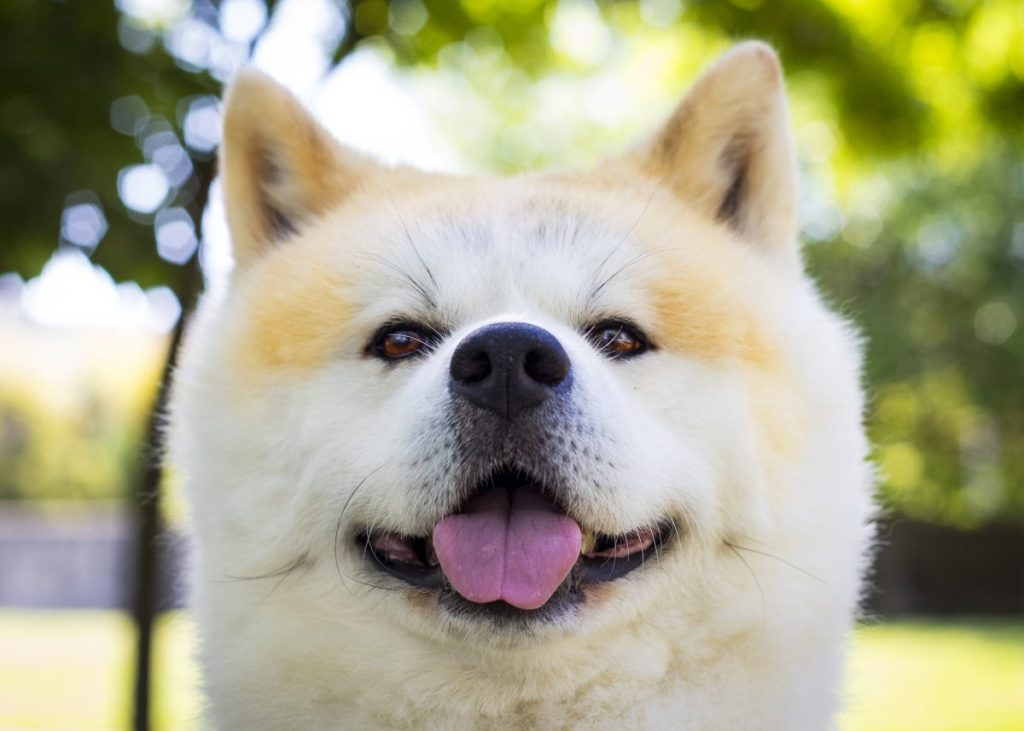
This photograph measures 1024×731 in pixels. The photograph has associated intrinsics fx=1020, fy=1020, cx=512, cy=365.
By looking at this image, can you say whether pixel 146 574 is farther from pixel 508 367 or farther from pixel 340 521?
pixel 508 367

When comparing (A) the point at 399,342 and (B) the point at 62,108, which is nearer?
(A) the point at 399,342

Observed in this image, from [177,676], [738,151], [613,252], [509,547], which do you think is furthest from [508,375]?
[177,676]

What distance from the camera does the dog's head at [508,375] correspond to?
2.23m

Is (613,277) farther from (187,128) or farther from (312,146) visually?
(187,128)

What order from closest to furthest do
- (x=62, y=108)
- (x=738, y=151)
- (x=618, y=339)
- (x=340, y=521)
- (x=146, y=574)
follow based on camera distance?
1. (x=340, y=521)
2. (x=618, y=339)
3. (x=738, y=151)
4. (x=62, y=108)
5. (x=146, y=574)

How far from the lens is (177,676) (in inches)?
282

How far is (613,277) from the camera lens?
102 inches

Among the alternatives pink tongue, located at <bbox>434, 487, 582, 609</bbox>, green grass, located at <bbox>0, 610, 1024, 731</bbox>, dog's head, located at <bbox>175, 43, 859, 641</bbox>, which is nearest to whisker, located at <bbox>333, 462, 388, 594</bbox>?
dog's head, located at <bbox>175, 43, 859, 641</bbox>

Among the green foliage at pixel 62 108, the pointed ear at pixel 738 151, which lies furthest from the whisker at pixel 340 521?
the green foliage at pixel 62 108

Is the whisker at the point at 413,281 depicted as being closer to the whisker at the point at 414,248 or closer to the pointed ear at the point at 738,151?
the whisker at the point at 414,248

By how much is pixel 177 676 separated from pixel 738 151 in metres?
5.83

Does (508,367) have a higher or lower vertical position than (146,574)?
higher

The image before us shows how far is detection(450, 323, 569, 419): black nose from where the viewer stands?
2139 millimetres

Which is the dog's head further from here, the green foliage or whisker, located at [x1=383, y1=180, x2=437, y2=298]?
the green foliage
